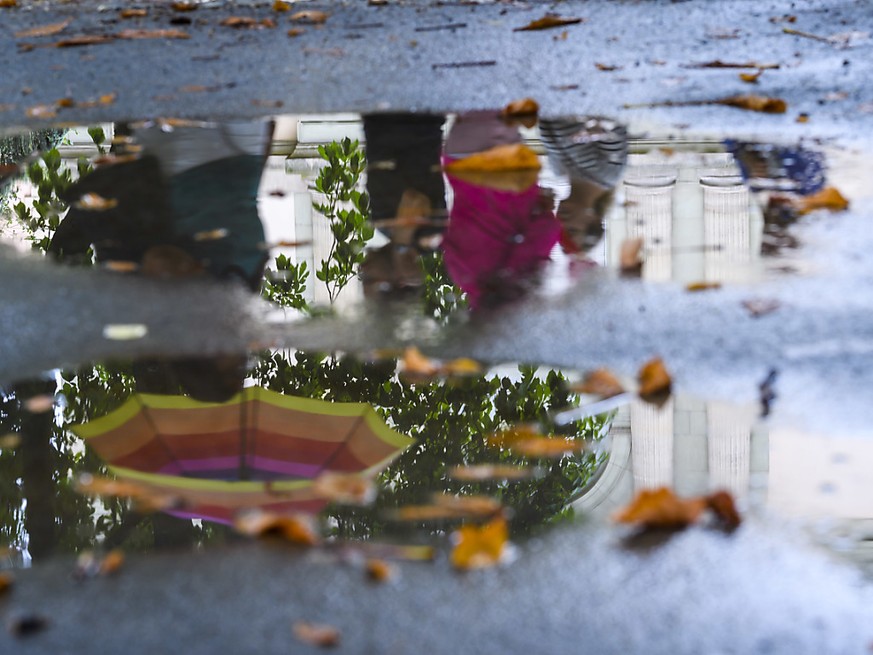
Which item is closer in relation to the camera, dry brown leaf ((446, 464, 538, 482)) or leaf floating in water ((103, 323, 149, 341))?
dry brown leaf ((446, 464, 538, 482))

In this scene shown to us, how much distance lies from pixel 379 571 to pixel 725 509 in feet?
2.02

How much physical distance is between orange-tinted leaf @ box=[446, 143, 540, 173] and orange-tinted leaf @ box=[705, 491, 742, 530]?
2229 mm

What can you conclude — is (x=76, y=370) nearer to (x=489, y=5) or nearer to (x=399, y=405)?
(x=399, y=405)

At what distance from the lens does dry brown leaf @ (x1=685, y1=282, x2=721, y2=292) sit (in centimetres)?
342

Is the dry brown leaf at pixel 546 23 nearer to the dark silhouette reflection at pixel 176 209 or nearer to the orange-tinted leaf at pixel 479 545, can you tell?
the dark silhouette reflection at pixel 176 209

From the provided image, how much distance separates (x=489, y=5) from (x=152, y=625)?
5.86 metres

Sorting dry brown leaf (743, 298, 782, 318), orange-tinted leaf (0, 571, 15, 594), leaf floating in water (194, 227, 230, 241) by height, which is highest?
orange-tinted leaf (0, 571, 15, 594)

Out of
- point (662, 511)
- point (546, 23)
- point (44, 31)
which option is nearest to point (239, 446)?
point (662, 511)

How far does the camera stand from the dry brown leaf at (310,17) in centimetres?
730

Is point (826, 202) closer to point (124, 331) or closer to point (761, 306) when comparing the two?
point (761, 306)

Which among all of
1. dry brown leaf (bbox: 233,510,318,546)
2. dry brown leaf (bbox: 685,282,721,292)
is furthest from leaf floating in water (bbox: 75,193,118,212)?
dry brown leaf (bbox: 233,510,318,546)

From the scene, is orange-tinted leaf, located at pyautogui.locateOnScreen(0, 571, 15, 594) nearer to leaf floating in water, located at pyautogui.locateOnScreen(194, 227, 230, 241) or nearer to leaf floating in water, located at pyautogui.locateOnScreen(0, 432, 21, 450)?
leaf floating in water, located at pyautogui.locateOnScreen(0, 432, 21, 450)

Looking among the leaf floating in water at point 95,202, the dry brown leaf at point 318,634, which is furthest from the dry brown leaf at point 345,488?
the leaf floating in water at point 95,202

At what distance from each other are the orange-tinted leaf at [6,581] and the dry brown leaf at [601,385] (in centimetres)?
122
